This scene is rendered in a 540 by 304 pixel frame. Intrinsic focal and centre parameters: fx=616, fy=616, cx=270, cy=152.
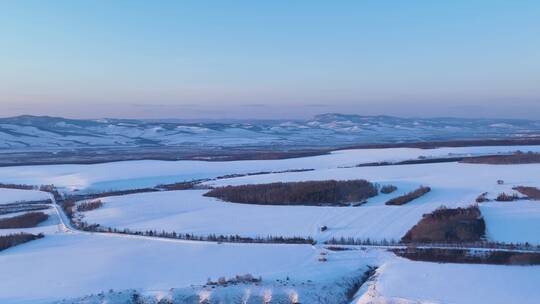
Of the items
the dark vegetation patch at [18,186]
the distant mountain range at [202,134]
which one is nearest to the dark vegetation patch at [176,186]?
the dark vegetation patch at [18,186]

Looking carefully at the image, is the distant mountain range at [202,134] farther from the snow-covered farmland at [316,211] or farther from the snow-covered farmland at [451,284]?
the snow-covered farmland at [451,284]

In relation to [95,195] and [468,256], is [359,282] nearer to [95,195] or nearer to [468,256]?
[468,256]

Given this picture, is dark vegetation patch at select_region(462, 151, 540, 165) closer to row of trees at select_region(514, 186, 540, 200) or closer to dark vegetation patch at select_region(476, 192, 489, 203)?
row of trees at select_region(514, 186, 540, 200)

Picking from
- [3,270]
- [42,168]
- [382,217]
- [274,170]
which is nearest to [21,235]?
[3,270]

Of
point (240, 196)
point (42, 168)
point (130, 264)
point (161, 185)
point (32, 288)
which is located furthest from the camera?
point (42, 168)

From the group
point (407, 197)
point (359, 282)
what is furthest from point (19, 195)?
point (359, 282)

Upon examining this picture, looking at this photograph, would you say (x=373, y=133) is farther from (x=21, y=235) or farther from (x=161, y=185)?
(x=21, y=235)

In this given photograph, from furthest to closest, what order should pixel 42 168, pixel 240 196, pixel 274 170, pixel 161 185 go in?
pixel 42 168 → pixel 274 170 → pixel 161 185 → pixel 240 196
